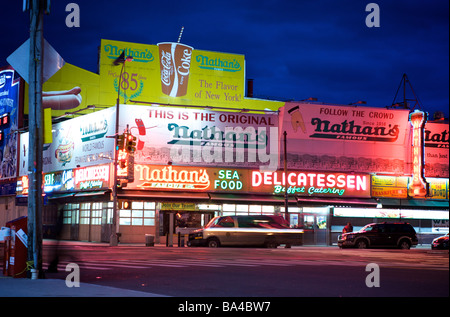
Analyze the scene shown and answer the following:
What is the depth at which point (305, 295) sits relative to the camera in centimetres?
1171

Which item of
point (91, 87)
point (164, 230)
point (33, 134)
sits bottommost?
point (164, 230)

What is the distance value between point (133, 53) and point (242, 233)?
2921cm

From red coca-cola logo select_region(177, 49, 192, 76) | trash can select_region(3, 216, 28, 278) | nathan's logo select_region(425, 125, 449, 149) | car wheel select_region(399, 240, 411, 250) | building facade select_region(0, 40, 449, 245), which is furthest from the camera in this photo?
red coca-cola logo select_region(177, 49, 192, 76)

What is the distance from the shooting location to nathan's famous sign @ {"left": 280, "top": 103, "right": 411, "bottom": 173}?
160 feet

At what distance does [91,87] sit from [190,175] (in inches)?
693

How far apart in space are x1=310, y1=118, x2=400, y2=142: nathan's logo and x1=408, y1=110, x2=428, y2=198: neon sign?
181cm

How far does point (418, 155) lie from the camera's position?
48625mm

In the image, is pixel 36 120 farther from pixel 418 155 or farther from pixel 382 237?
pixel 418 155

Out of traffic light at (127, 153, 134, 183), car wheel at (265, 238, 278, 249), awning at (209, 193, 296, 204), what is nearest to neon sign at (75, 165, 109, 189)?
traffic light at (127, 153, 134, 183)

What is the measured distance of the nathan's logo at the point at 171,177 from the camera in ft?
147

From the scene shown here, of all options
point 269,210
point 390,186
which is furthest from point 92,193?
point 390,186

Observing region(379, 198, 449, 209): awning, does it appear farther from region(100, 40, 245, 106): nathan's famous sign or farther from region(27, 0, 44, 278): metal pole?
region(27, 0, 44, 278): metal pole

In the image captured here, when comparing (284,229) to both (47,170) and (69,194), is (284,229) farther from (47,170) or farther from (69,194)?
(47,170)
